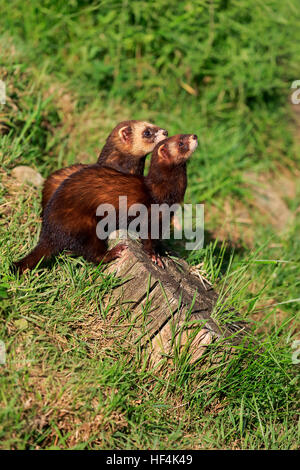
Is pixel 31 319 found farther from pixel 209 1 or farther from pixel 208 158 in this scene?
pixel 209 1

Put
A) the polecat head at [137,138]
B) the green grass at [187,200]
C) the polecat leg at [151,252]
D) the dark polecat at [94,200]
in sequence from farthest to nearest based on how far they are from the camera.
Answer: the polecat head at [137,138] → the polecat leg at [151,252] → the dark polecat at [94,200] → the green grass at [187,200]

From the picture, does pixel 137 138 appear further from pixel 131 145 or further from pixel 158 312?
pixel 158 312

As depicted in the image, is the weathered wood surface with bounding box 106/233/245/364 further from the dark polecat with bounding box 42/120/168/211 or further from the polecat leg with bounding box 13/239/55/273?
the dark polecat with bounding box 42/120/168/211

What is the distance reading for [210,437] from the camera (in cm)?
340

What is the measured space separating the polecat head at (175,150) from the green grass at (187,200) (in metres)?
0.82

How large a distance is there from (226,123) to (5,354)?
4.30 meters

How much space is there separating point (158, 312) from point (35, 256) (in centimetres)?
82

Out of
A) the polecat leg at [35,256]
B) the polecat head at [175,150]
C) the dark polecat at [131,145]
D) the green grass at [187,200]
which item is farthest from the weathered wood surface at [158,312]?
the dark polecat at [131,145]

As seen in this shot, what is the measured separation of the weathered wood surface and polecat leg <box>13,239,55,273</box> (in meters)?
0.38

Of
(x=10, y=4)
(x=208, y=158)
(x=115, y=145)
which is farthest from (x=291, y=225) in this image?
(x=10, y=4)

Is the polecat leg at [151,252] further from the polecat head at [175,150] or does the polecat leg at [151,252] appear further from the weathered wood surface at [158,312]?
the polecat head at [175,150]

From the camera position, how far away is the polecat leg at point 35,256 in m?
3.57

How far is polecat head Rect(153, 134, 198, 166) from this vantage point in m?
3.85

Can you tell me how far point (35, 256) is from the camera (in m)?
3.64
